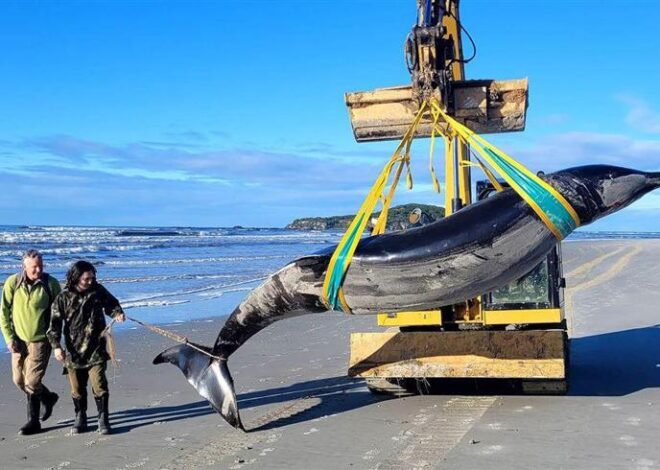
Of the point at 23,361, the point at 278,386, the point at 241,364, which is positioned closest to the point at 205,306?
the point at 241,364

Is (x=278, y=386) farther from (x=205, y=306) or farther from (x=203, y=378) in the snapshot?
(x=205, y=306)

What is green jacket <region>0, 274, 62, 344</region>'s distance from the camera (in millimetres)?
7927

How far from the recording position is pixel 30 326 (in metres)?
7.92

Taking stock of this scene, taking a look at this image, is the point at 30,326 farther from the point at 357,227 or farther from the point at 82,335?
the point at 357,227

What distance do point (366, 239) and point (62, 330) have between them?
3301 millimetres

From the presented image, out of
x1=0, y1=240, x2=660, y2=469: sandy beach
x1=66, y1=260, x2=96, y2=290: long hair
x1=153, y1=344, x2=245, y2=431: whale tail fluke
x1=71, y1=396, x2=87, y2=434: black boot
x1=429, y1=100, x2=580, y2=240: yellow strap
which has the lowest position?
x1=0, y1=240, x2=660, y2=469: sandy beach

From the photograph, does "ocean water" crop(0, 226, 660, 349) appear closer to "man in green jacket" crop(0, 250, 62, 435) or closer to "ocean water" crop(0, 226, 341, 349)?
"ocean water" crop(0, 226, 341, 349)

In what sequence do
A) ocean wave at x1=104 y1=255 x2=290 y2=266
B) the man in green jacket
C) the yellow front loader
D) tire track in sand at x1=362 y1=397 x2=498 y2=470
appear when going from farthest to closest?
ocean wave at x1=104 y1=255 x2=290 y2=266 < the man in green jacket < the yellow front loader < tire track in sand at x1=362 y1=397 x2=498 y2=470

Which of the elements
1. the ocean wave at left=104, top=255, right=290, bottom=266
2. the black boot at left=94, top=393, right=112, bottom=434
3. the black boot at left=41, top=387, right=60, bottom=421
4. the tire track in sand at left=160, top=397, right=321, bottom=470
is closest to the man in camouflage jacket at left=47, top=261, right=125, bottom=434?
the black boot at left=94, top=393, right=112, bottom=434

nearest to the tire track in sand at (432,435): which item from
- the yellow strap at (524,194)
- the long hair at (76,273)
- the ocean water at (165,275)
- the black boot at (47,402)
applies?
the yellow strap at (524,194)

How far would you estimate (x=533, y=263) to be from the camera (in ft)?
19.3

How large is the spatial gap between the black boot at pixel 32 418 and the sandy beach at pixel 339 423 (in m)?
0.13

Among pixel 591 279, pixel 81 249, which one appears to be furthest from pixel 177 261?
pixel 591 279

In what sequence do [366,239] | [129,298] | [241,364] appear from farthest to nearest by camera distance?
[129,298], [241,364], [366,239]
